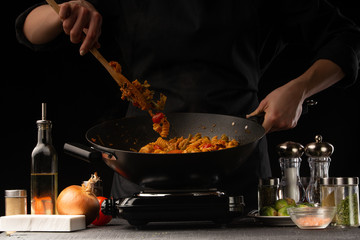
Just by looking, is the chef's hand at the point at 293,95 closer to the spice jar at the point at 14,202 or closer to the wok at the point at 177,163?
the wok at the point at 177,163

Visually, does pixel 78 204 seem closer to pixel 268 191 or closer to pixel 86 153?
pixel 86 153

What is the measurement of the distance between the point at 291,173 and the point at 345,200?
24 cm

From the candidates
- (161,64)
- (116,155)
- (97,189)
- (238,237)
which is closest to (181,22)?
(161,64)

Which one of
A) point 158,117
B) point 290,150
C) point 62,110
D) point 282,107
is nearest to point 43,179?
point 158,117

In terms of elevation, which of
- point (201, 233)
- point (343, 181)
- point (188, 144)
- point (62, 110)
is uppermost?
point (62, 110)

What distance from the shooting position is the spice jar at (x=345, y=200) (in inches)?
46.9

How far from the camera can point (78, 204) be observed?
127 centimetres

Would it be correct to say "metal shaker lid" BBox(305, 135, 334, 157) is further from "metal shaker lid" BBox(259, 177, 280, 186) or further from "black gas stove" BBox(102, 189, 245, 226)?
"black gas stove" BBox(102, 189, 245, 226)

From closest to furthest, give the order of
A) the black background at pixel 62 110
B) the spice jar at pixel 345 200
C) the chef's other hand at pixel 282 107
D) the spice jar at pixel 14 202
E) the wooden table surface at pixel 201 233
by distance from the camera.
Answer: the wooden table surface at pixel 201 233 < the spice jar at pixel 345 200 < the spice jar at pixel 14 202 < the chef's other hand at pixel 282 107 < the black background at pixel 62 110

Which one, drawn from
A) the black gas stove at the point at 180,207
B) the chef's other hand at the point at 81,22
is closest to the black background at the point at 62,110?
the chef's other hand at the point at 81,22

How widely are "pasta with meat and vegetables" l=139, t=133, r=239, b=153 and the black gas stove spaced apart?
154mm

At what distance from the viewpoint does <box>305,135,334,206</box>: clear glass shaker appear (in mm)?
1377

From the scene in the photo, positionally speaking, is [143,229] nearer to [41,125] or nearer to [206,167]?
[206,167]

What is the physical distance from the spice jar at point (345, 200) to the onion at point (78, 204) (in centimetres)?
57
